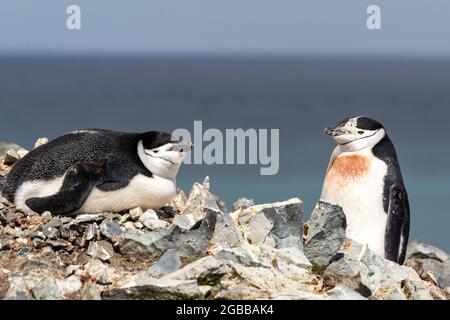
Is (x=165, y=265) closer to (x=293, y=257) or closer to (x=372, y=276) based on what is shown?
(x=293, y=257)

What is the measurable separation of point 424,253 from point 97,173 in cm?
→ 638

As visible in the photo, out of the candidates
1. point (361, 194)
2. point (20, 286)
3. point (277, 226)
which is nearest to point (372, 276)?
point (277, 226)

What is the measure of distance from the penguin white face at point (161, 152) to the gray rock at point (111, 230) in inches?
28.2

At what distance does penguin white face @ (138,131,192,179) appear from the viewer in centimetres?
820

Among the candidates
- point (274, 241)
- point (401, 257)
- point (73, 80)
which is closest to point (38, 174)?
point (274, 241)

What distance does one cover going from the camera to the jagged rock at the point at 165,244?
7305mm

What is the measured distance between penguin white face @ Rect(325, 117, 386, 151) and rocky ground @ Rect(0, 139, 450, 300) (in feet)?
4.49

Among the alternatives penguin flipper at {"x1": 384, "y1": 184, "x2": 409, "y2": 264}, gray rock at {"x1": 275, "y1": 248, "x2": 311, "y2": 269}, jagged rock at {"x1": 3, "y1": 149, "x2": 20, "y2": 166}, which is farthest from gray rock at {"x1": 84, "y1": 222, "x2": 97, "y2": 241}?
penguin flipper at {"x1": 384, "y1": 184, "x2": 409, "y2": 264}

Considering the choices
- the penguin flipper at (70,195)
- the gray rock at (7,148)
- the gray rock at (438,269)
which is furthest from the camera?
the gray rock at (438,269)

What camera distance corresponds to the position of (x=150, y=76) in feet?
324

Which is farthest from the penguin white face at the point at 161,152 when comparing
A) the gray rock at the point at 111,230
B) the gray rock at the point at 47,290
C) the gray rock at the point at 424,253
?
the gray rock at the point at 424,253

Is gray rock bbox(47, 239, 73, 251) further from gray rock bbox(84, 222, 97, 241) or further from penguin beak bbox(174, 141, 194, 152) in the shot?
penguin beak bbox(174, 141, 194, 152)

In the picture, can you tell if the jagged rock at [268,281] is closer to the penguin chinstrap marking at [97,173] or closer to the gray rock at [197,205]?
the gray rock at [197,205]
